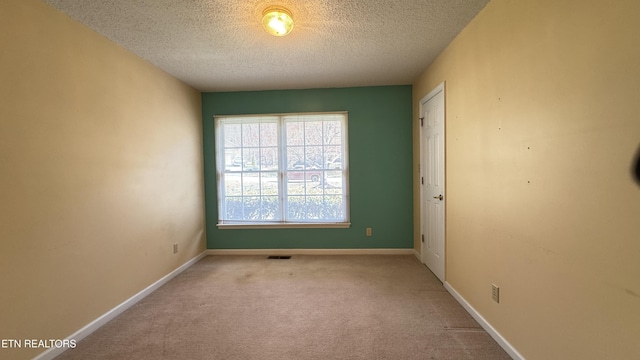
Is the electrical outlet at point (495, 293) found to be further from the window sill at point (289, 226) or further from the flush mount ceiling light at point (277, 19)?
the flush mount ceiling light at point (277, 19)

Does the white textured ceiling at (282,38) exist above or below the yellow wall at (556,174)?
above

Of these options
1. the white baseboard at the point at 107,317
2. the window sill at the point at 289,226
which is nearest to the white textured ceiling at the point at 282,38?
the window sill at the point at 289,226

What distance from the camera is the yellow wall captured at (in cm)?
111

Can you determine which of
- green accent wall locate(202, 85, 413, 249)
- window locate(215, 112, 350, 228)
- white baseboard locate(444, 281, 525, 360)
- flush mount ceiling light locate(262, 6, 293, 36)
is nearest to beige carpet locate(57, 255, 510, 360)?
white baseboard locate(444, 281, 525, 360)

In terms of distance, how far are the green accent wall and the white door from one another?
0.40 metres

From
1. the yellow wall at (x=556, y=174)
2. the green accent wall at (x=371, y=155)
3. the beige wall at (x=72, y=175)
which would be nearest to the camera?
the yellow wall at (x=556, y=174)

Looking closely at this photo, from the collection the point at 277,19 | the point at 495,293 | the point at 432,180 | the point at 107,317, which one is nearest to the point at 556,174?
the point at 495,293

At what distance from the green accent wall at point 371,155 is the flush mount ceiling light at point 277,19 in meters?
1.91

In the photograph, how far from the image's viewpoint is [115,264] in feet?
7.93

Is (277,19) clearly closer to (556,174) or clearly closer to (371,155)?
(556,174)

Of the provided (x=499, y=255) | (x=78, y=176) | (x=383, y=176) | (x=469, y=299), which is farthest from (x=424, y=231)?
(x=78, y=176)

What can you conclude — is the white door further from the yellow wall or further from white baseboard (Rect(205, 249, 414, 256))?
the yellow wall

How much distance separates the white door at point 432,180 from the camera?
295cm

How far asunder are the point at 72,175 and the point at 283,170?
2.43 metres
